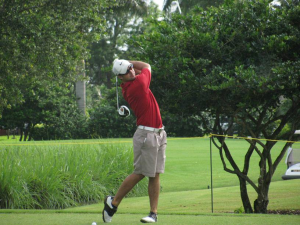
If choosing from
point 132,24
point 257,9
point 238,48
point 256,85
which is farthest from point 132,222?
point 132,24

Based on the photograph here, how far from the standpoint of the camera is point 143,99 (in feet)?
18.8

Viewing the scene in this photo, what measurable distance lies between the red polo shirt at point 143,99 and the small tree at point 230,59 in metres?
2.03

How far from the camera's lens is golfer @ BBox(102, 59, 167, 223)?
5.72m

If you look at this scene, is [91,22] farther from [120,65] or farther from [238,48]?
[120,65]

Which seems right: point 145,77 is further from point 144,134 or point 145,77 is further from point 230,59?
point 230,59

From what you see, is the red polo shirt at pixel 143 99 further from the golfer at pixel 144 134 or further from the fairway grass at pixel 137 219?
the fairway grass at pixel 137 219

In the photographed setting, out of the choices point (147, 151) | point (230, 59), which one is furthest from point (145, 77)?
point (230, 59)

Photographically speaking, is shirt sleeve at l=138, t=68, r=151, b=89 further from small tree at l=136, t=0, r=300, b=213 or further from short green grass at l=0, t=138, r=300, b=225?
small tree at l=136, t=0, r=300, b=213

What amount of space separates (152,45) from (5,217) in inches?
153

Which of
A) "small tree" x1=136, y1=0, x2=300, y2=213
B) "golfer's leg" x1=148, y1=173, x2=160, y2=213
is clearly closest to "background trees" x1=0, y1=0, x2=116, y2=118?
"small tree" x1=136, y1=0, x2=300, y2=213

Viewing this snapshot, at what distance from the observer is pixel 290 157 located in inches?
465

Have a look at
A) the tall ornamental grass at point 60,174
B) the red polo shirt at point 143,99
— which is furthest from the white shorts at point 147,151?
the tall ornamental grass at point 60,174

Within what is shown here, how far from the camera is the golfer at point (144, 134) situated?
18.8ft

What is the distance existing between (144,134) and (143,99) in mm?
424
